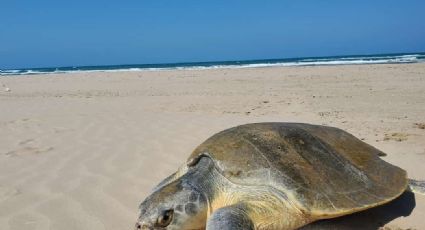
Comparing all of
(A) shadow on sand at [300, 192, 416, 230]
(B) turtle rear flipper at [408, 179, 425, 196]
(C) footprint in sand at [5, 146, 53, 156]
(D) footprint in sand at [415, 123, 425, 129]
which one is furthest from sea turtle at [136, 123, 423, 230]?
(D) footprint in sand at [415, 123, 425, 129]

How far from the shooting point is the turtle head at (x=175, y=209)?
7.86 feet

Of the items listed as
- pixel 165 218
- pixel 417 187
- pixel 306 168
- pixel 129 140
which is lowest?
pixel 129 140

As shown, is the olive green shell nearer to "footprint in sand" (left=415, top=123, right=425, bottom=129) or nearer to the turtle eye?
the turtle eye

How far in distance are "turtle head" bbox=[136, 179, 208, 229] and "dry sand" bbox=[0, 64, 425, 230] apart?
68 centimetres

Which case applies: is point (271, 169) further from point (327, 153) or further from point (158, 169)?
point (158, 169)

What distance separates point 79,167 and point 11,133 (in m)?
2.91

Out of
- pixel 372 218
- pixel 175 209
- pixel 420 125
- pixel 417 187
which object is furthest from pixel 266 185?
pixel 420 125

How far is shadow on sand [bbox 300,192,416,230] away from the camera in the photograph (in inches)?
109

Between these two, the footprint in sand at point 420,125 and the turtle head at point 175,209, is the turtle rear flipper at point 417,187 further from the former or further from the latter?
the footprint in sand at point 420,125

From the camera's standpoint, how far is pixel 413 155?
4688mm

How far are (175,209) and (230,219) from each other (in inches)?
13.5

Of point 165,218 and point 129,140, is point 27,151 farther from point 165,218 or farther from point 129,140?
point 165,218

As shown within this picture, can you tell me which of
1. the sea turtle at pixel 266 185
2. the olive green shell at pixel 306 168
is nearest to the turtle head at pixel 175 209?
the sea turtle at pixel 266 185

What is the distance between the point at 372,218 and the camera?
2.99 metres
